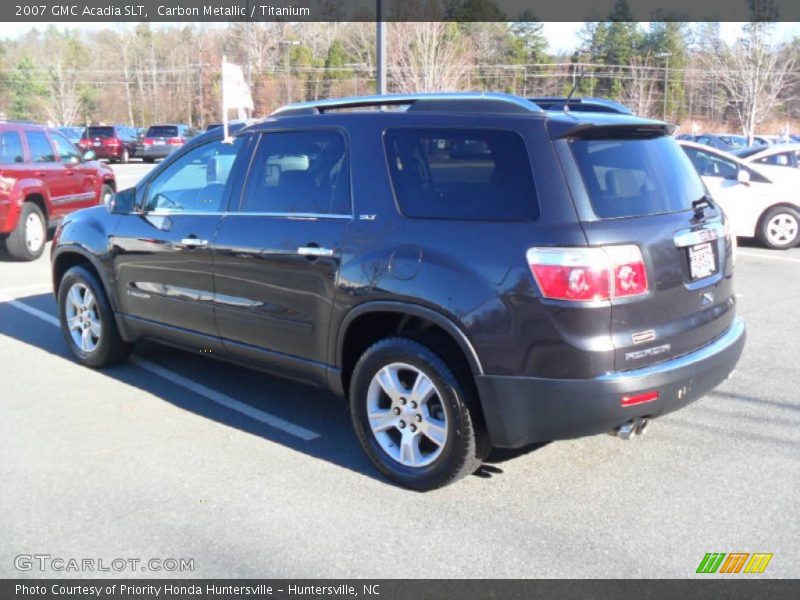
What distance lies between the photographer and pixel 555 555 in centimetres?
346

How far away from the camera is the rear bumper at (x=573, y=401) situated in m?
3.58

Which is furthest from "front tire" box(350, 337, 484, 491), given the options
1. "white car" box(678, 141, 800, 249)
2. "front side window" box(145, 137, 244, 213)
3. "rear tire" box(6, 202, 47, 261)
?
"white car" box(678, 141, 800, 249)

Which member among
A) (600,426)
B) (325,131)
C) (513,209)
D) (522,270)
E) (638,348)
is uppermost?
(325,131)

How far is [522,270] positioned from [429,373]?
2.37 feet

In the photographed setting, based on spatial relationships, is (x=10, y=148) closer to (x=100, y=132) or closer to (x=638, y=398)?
(x=638, y=398)

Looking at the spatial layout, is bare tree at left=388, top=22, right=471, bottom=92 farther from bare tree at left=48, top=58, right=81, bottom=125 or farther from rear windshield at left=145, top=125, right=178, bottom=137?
bare tree at left=48, top=58, right=81, bottom=125

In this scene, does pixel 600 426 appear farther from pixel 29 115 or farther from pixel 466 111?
pixel 29 115

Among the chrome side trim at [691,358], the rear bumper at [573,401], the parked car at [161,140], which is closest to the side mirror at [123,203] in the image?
the rear bumper at [573,401]

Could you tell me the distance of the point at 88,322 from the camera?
20.5ft

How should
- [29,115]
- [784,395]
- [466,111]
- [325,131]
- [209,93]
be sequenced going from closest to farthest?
[466,111], [325,131], [784,395], [209,93], [29,115]

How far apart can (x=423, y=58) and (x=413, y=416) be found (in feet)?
88.9

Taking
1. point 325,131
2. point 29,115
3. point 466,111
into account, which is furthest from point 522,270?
point 29,115

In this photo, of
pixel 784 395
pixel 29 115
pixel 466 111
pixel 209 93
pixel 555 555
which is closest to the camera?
pixel 555 555

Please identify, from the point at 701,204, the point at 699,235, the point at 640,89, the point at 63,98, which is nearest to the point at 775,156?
the point at 701,204
